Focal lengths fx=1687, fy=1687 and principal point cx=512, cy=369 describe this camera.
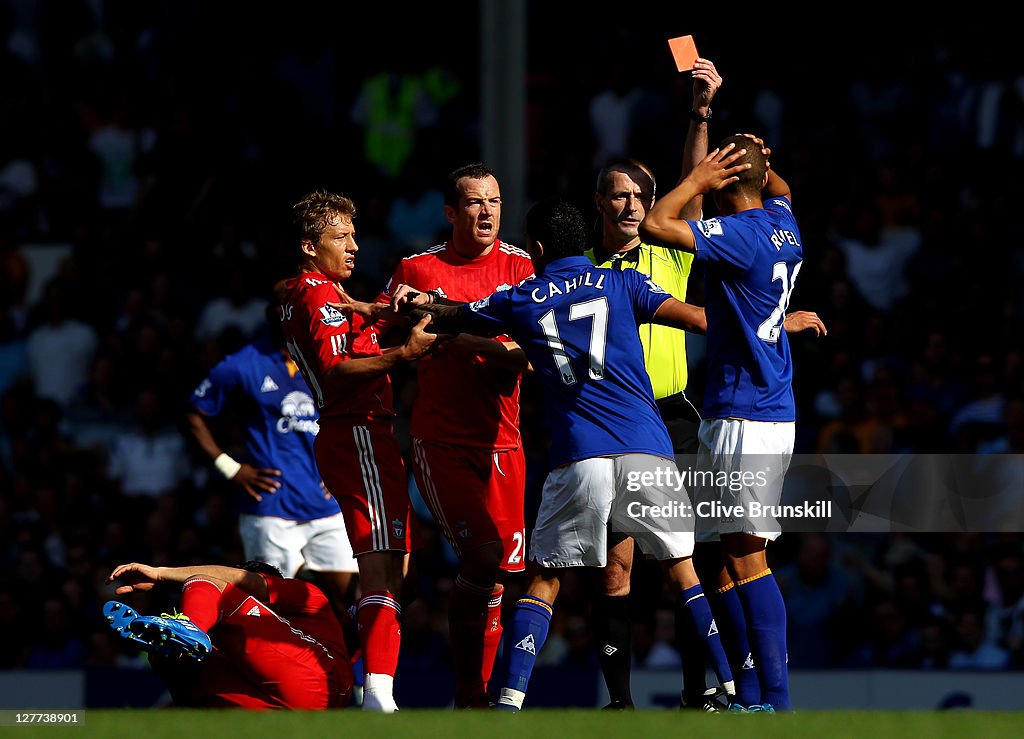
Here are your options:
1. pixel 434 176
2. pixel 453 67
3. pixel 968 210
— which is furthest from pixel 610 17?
pixel 968 210

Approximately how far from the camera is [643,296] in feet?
22.9

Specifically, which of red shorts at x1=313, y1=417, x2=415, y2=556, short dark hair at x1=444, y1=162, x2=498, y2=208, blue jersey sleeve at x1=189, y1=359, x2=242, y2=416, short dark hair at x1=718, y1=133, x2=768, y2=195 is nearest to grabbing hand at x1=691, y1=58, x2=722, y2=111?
short dark hair at x1=718, y1=133, x2=768, y2=195

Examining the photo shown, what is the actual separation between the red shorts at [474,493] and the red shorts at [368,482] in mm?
147

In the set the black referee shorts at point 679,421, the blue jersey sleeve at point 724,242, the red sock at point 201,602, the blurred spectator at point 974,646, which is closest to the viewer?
the blue jersey sleeve at point 724,242

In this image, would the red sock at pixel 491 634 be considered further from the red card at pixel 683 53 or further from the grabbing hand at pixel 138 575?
the red card at pixel 683 53

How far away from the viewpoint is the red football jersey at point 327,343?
7.35 metres

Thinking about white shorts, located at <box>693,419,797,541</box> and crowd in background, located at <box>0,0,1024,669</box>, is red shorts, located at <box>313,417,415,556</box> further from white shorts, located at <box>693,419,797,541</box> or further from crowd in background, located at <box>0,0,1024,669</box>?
crowd in background, located at <box>0,0,1024,669</box>

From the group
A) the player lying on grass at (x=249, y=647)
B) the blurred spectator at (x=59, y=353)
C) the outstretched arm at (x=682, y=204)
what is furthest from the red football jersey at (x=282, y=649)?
the blurred spectator at (x=59, y=353)

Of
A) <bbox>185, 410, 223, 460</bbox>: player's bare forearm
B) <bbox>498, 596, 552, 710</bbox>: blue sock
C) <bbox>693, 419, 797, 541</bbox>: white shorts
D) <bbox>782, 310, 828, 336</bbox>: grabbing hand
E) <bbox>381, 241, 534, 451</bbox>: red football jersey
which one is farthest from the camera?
<bbox>185, 410, 223, 460</bbox>: player's bare forearm

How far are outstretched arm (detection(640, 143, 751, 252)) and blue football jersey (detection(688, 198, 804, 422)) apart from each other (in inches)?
6.7

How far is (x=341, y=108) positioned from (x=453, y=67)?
1.08m

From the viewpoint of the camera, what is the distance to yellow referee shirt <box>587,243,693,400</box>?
7.76 meters

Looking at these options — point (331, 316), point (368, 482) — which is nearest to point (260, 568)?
point (368, 482)

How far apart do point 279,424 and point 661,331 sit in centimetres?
294
